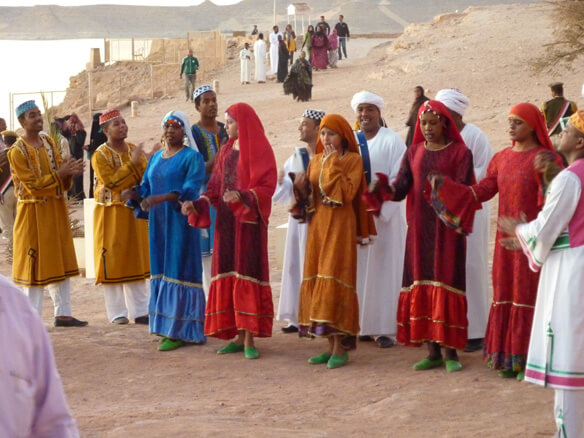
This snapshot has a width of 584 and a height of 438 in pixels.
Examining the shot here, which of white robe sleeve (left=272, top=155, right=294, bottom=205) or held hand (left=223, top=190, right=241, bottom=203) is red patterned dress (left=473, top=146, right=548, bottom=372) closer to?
white robe sleeve (left=272, top=155, right=294, bottom=205)

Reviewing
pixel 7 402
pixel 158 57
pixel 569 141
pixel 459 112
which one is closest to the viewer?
pixel 7 402

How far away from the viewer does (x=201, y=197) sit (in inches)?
309

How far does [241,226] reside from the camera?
25.6 ft

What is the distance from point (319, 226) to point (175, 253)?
4.12ft

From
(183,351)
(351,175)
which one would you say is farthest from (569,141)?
(183,351)

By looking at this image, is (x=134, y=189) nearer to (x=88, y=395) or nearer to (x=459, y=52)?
(x=88, y=395)

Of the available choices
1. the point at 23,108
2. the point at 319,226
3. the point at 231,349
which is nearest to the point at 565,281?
the point at 319,226

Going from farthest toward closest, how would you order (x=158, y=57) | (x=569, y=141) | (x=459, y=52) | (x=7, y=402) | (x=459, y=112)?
(x=158, y=57) → (x=459, y=52) → (x=459, y=112) → (x=569, y=141) → (x=7, y=402)

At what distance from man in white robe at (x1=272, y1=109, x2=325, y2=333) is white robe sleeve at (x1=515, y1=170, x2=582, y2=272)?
2.74m

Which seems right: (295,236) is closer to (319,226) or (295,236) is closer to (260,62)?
(319,226)

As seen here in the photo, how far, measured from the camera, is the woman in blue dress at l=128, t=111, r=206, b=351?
8.07m

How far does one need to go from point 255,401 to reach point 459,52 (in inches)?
1070

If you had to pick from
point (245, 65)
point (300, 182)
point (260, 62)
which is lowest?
point (300, 182)

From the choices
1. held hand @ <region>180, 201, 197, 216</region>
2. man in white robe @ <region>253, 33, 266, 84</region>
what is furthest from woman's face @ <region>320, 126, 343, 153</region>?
man in white robe @ <region>253, 33, 266, 84</region>
